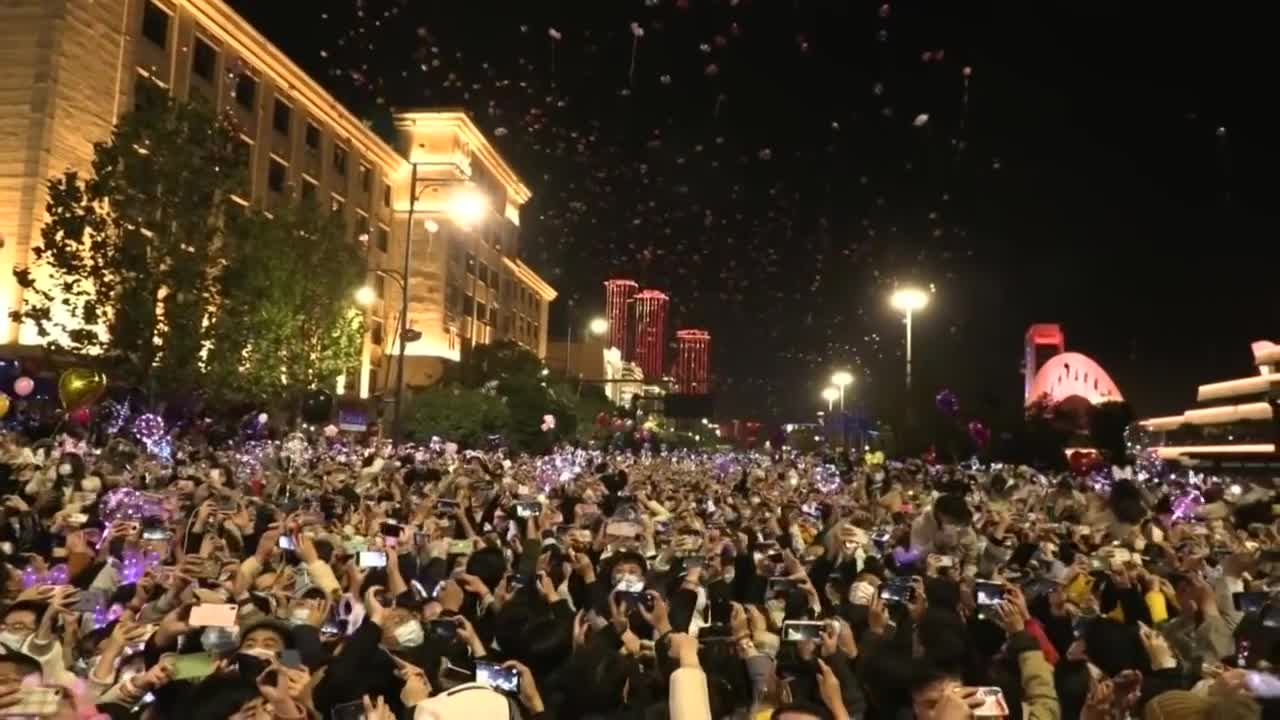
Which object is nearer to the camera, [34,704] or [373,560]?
[34,704]

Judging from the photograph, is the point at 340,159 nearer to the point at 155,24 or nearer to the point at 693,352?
the point at 155,24

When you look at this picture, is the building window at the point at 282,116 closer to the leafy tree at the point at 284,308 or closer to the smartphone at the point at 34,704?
the leafy tree at the point at 284,308

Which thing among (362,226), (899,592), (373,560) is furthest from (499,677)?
(362,226)

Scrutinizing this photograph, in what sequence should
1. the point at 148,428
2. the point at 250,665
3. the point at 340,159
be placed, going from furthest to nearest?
the point at 340,159 → the point at 148,428 → the point at 250,665

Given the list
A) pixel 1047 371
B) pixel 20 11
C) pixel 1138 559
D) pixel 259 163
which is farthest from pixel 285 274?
pixel 1047 371

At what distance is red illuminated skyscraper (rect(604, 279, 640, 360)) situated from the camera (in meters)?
157

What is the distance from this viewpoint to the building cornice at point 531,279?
87.7 meters

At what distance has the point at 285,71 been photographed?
1901 inches

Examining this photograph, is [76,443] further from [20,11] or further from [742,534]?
[20,11]

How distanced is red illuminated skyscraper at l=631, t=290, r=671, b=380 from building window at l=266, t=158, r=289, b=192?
372 ft

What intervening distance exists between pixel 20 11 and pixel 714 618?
3419 centimetres

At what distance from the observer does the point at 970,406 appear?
2314 inches

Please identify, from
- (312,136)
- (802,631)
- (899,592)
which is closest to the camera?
(802,631)

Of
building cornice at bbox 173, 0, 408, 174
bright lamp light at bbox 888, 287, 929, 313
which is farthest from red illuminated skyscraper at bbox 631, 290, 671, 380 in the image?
bright lamp light at bbox 888, 287, 929, 313
